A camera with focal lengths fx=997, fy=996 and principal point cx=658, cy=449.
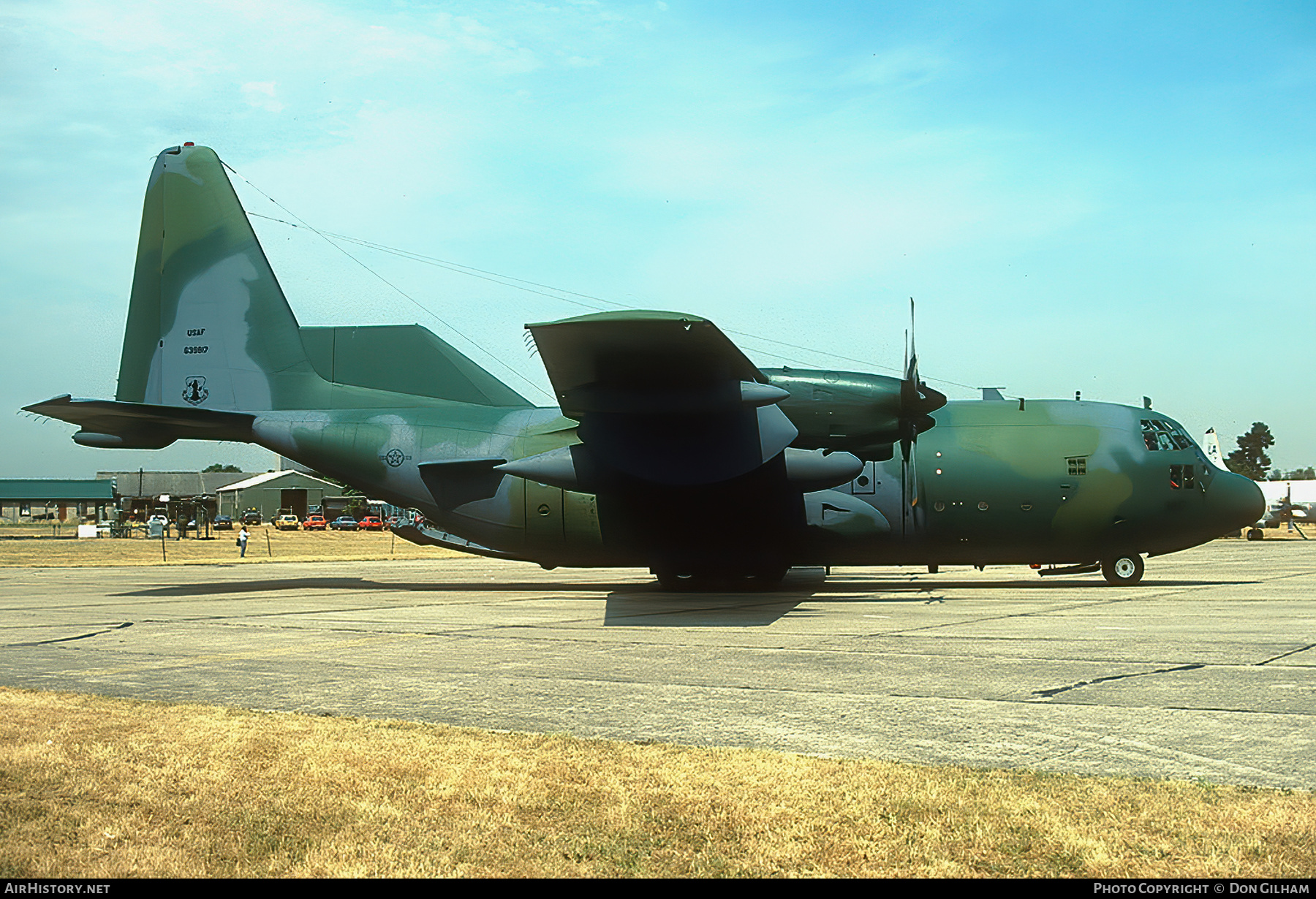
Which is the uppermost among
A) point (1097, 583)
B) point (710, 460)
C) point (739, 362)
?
point (739, 362)

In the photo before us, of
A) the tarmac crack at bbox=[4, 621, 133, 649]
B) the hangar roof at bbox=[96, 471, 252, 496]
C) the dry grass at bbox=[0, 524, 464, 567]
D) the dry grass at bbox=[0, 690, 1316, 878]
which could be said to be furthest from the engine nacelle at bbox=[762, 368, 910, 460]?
the hangar roof at bbox=[96, 471, 252, 496]

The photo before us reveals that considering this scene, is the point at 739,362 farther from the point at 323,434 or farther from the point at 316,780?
the point at 316,780

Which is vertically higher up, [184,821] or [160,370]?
[160,370]

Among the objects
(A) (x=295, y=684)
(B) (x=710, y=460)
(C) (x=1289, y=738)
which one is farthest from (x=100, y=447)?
(C) (x=1289, y=738)

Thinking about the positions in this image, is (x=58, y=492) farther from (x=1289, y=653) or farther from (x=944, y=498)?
(x=1289, y=653)

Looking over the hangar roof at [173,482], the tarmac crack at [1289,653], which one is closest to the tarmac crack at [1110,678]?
the tarmac crack at [1289,653]

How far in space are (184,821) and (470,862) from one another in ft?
5.57

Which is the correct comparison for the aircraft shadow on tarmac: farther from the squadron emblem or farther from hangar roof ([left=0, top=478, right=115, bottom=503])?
hangar roof ([left=0, top=478, right=115, bottom=503])

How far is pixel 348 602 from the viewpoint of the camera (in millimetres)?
20656

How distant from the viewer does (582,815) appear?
535 centimetres

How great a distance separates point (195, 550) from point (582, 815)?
54.3m

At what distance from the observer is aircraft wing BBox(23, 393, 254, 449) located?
21094 millimetres

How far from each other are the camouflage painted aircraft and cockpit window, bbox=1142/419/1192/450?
6 centimetres
